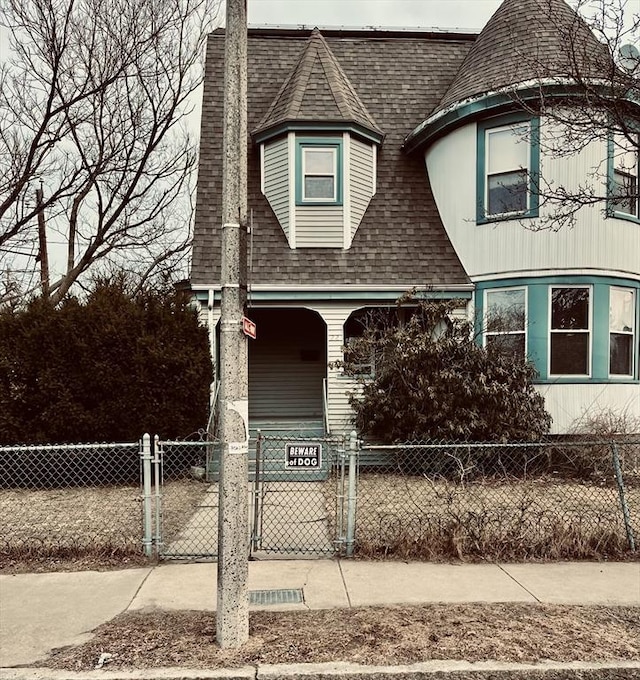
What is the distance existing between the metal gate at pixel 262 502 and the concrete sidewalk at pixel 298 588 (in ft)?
1.35

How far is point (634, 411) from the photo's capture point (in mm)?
10750

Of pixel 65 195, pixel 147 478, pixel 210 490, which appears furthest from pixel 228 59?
pixel 65 195

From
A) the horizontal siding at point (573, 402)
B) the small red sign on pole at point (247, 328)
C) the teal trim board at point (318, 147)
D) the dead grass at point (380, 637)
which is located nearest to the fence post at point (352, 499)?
the dead grass at point (380, 637)

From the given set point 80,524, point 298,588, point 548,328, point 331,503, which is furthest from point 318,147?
point 298,588

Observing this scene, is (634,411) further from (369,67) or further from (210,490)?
(369,67)

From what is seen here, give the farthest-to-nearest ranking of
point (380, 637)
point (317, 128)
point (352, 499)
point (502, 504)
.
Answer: point (317, 128)
point (502, 504)
point (352, 499)
point (380, 637)

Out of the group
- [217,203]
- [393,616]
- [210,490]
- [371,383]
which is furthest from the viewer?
[217,203]

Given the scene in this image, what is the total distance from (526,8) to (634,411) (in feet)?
27.6

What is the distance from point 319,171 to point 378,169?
5.29ft

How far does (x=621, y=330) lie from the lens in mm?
10891

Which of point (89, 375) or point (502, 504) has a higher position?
point (89, 375)

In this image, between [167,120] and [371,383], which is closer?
[371,383]

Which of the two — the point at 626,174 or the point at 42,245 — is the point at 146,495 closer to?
the point at 626,174

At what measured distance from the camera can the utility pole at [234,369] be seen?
3902 millimetres
